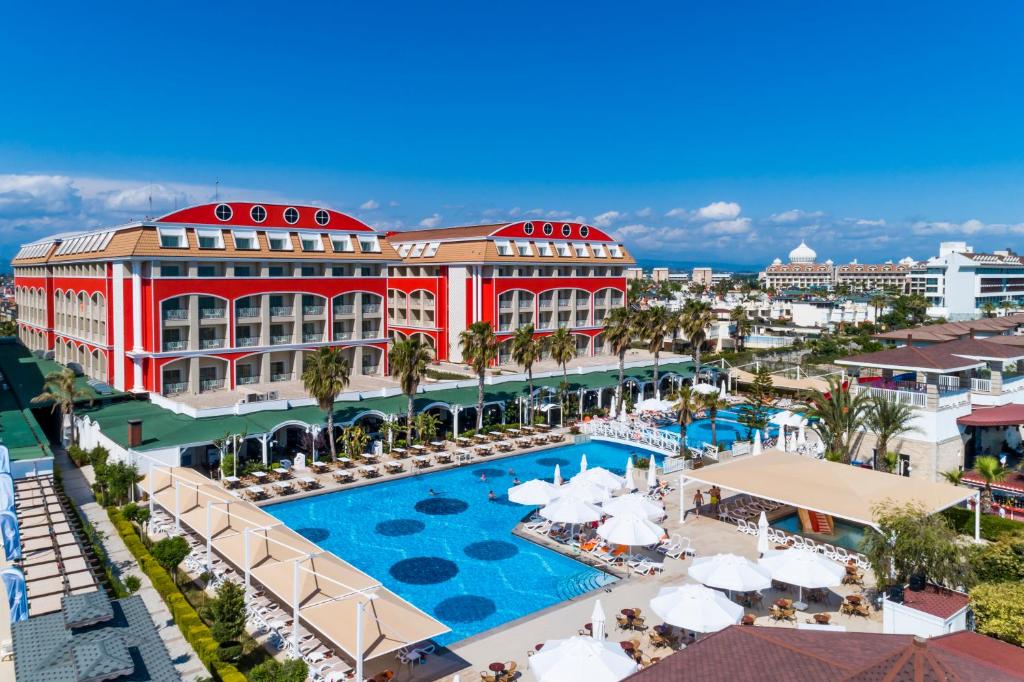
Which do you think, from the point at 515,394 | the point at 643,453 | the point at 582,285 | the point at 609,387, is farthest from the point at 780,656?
the point at 582,285

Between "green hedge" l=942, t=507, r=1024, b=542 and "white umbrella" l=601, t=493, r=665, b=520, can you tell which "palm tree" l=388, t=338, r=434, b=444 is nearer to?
"white umbrella" l=601, t=493, r=665, b=520

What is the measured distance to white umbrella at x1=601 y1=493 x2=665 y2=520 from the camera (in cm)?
2812

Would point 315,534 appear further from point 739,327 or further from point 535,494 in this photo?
point 739,327

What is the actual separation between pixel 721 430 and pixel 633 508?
27.7 m

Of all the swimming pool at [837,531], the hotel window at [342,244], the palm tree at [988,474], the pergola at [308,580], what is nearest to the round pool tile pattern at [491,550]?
the pergola at [308,580]

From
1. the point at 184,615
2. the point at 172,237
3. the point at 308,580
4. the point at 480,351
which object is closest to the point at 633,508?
the point at 308,580

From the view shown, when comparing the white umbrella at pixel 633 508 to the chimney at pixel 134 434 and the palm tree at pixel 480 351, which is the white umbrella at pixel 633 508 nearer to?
the palm tree at pixel 480 351

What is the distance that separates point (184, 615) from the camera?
69.7 ft

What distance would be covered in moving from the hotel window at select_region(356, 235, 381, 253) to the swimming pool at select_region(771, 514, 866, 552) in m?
38.2

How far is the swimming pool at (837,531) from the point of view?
1177 inches

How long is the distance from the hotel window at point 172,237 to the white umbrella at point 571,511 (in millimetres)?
33082

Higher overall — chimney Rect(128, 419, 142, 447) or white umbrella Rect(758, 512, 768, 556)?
chimney Rect(128, 419, 142, 447)

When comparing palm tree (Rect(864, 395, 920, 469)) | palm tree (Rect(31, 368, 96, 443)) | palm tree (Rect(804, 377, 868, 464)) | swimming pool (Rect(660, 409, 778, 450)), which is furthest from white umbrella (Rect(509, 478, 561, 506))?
palm tree (Rect(31, 368, 96, 443))

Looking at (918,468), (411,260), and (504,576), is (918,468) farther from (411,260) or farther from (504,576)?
(411,260)
